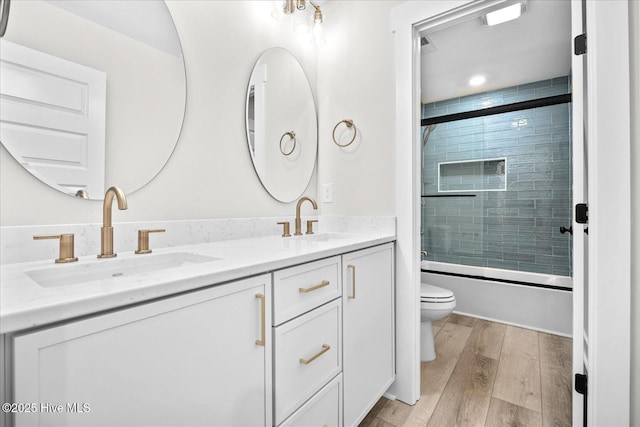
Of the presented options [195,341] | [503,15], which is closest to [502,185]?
[503,15]

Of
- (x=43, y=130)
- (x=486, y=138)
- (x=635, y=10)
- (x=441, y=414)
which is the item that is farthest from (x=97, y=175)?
(x=486, y=138)

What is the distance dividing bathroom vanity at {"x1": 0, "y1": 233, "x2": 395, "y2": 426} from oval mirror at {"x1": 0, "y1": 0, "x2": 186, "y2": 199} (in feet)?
1.11

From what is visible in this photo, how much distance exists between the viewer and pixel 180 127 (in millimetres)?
1288

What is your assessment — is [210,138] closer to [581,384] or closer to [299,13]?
[299,13]

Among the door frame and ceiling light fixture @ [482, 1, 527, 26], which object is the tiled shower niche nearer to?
ceiling light fixture @ [482, 1, 527, 26]

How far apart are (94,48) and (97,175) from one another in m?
0.44

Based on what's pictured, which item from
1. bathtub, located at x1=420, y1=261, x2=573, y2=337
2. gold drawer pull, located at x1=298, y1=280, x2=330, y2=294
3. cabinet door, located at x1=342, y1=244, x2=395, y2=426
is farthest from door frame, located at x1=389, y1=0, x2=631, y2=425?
bathtub, located at x1=420, y1=261, x2=573, y2=337

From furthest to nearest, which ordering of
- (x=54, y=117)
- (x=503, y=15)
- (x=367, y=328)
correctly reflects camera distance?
(x=503, y=15) < (x=367, y=328) < (x=54, y=117)

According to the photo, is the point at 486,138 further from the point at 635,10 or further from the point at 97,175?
the point at 97,175

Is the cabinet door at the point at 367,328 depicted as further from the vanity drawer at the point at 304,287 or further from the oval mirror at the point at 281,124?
the oval mirror at the point at 281,124

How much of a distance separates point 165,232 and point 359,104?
125 centimetres

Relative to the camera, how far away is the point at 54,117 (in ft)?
3.22

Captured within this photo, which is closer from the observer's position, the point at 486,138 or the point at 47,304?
the point at 47,304

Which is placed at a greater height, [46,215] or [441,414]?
[46,215]
